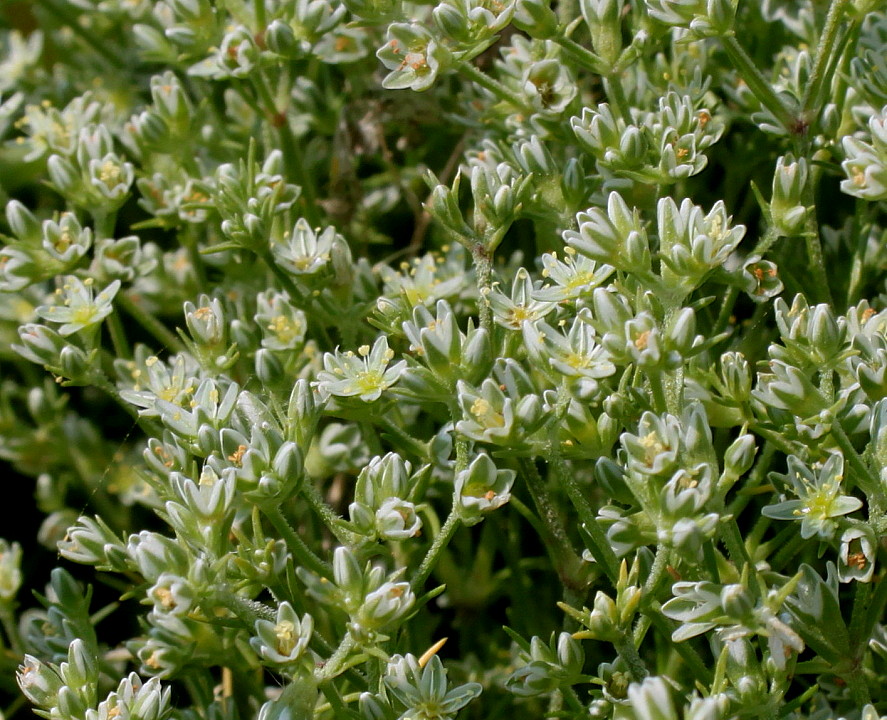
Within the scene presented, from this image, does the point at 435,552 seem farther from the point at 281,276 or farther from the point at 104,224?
the point at 104,224

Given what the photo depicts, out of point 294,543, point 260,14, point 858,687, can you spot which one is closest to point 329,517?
point 294,543

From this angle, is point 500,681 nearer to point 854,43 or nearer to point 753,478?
point 753,478

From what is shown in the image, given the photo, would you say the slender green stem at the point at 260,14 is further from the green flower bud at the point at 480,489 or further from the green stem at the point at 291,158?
the green flower bud at the point at 480,489

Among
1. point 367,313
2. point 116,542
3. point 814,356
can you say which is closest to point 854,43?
point 814,356

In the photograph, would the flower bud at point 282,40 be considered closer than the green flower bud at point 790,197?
No

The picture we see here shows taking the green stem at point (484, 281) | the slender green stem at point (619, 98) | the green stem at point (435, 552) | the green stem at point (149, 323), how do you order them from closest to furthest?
the green stem at point (435, 552), the green stem at point (484, 281), the slender green stem at point (619, 98), the green stem at point (149, 323)

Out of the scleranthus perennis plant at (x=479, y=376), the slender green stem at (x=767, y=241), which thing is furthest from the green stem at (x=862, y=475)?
the slender green stem at (x=767, y=241)

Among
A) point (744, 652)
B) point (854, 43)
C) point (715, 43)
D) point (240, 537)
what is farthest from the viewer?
point (715, 43)
